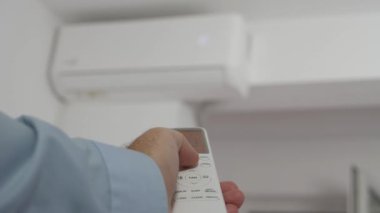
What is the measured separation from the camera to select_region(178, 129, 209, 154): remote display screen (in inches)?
18.9

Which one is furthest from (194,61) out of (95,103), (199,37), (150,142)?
(150,142)

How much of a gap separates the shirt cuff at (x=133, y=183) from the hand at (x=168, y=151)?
2 cm

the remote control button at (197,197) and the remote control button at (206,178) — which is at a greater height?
the remote control button at (206,178)

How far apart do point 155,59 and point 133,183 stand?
80 cm

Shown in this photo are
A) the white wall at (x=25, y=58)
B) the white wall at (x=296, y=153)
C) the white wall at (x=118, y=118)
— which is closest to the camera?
the white wall at (x=25, y=58)

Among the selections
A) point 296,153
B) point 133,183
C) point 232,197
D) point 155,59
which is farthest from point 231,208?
point 296,153

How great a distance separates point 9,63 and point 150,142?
30.2 inches

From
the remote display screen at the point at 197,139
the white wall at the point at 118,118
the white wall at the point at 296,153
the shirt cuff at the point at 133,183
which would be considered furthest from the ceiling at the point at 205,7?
the shirt cuff at the point at 133,183

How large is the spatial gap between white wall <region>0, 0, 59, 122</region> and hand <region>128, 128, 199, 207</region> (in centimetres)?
72

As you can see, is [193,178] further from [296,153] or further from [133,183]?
[296,153]

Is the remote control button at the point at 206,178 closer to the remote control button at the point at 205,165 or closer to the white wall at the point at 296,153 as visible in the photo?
the remote control button at the point at 205,165

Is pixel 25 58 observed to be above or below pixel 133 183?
above

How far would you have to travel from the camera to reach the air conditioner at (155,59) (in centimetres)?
112

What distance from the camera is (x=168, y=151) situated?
423mm
